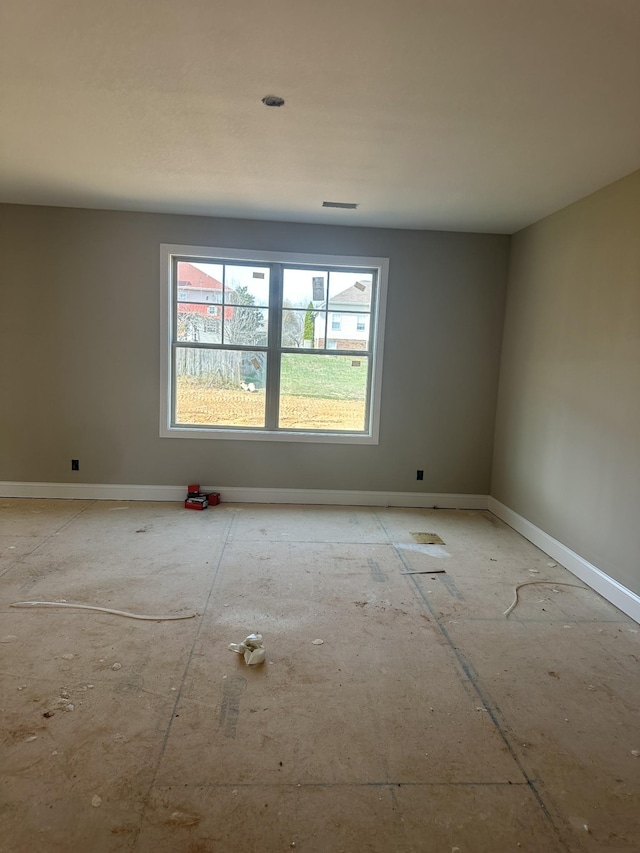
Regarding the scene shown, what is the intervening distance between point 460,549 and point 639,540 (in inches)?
49.2

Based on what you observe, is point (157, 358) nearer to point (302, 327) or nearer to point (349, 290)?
point (302, 327)

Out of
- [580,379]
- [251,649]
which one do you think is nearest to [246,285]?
[580,379]

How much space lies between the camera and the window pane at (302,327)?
463 cm

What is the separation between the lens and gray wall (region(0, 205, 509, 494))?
14.3ft

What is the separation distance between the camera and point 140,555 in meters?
3.39

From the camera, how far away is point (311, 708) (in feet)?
6.51

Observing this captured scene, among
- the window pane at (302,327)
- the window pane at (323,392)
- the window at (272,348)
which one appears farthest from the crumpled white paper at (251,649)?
the window pane at (302,327)

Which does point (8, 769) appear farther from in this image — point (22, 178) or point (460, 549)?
point (22, 178)

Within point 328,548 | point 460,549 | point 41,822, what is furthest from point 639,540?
point 41,822

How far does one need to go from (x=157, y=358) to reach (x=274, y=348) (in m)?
1.09

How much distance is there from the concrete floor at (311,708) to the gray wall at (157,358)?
1269mm

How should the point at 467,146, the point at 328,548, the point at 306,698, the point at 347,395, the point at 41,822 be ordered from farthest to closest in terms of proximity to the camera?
the point at 347,395, the point at 328,548, the point at 467,146, the point at 306,698, the point at 41,822

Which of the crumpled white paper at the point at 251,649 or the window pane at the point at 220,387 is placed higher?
the window pane at the point at 220,387

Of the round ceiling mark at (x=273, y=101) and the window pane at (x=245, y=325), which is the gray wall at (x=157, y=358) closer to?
the window pane at (x=245, y=325)
